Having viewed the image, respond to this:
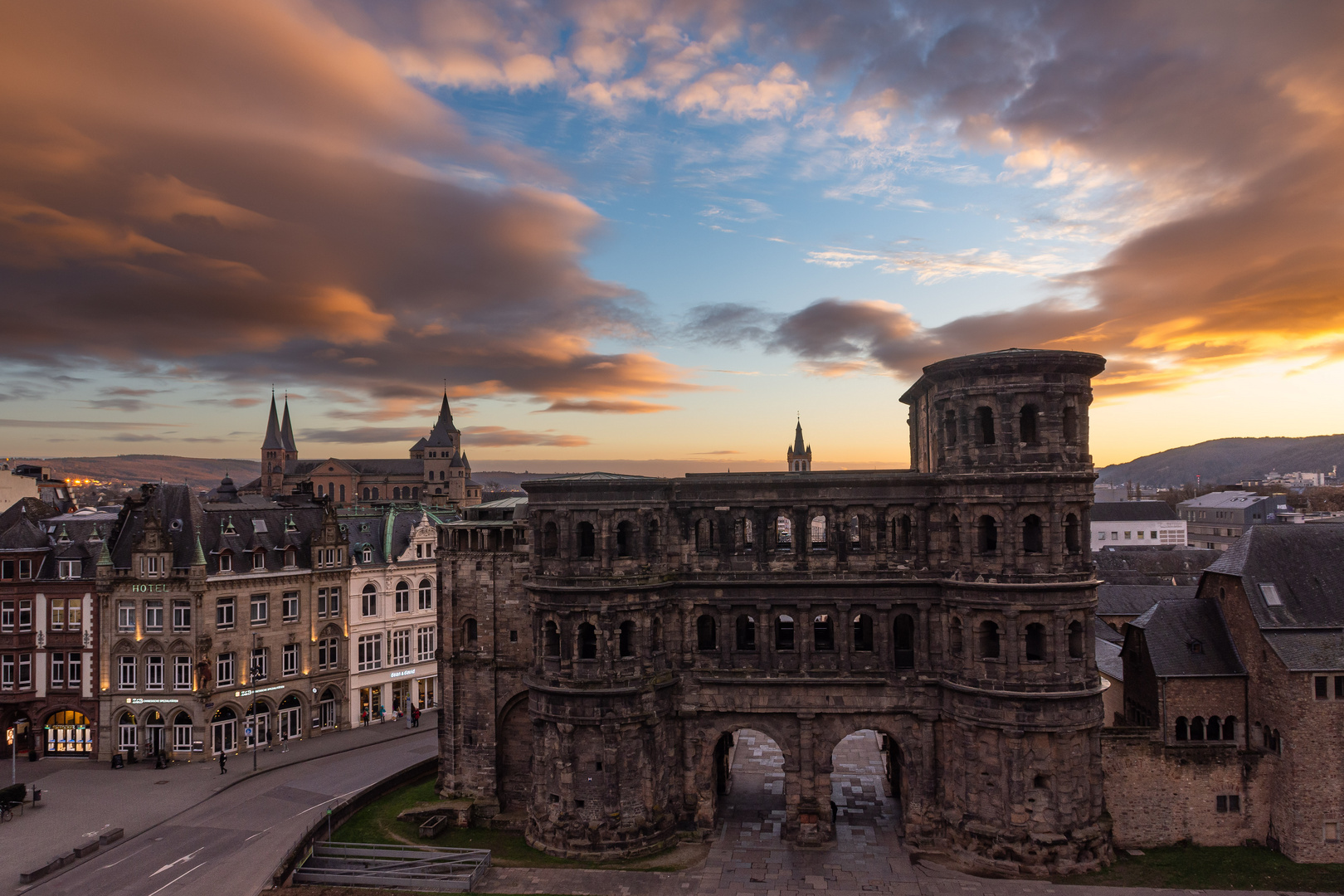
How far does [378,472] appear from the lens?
18650 cm

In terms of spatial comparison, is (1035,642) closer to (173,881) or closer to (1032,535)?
(1032,535)

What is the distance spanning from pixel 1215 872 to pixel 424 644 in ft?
182

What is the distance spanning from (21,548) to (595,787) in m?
46.9

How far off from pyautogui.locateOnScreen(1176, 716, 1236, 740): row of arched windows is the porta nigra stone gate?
5582 mm

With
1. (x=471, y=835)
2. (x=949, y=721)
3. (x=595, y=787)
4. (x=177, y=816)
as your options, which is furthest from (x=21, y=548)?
(x=949, y=721)

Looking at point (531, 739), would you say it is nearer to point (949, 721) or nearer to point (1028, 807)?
point (949, 721)

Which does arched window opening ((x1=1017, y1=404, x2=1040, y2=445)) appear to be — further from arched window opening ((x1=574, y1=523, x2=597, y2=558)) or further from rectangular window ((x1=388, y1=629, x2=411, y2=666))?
rectangular window ((x1=388, y1=629, x2=411, y2=666))

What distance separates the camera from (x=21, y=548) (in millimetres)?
55281

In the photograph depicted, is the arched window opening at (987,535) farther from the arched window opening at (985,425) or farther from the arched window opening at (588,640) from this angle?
the arched window opening at (588,640)

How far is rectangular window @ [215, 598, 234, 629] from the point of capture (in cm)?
5428

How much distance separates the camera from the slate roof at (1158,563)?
79.6 meters

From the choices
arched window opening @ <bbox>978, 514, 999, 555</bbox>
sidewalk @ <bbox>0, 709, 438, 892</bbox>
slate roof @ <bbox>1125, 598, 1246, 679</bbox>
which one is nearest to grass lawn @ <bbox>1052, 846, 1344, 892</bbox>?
→ slate roof @ <bbox>1125, 598, 1246, 679</bbox>

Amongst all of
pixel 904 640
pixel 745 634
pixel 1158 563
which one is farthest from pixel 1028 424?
pixel 1158 563

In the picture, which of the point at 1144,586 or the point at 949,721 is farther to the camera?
the point at 1144,586
